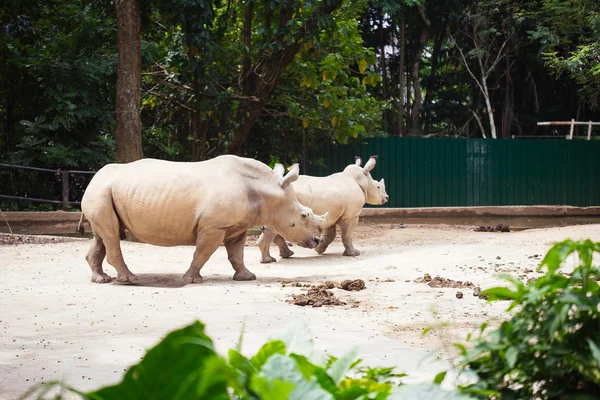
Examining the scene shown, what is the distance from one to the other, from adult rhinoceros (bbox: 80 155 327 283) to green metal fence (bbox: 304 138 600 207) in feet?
37.5

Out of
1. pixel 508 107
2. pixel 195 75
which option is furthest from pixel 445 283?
pixel 508 107

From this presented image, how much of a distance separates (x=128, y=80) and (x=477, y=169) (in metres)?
12.5

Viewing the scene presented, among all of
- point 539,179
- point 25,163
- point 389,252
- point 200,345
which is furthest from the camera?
point 539,179

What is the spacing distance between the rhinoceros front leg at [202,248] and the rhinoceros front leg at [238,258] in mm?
392

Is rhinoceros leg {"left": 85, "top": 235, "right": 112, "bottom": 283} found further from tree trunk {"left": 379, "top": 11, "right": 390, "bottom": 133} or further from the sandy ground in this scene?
tree trunk {"left": 379, "top": 11, "right": 390, "bottom": 133}

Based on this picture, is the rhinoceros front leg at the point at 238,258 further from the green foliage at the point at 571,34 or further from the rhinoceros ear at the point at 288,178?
the green foliage at the point at 571,34

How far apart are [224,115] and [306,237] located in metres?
8.32

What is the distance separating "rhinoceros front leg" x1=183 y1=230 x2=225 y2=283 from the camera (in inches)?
348

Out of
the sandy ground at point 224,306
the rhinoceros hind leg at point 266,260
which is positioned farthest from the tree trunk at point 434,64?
the rhinoceros hind leg at point 266,260

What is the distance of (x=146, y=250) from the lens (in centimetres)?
1254

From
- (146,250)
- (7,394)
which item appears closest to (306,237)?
(146,250)

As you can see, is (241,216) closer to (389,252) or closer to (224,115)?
(389,252)

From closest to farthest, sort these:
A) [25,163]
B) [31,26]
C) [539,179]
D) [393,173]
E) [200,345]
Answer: [200,345] → [25,163] → [31,26] → [393,173] → [539,179]

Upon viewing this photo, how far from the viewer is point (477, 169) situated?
2255cm
